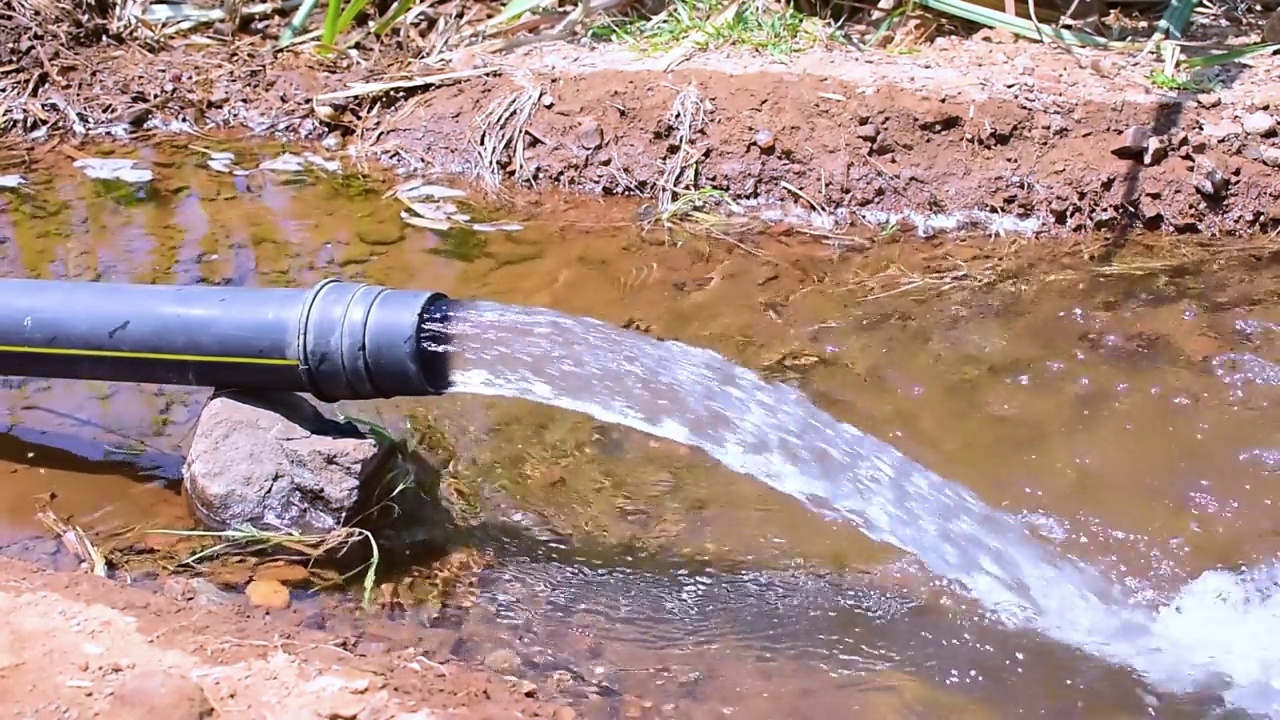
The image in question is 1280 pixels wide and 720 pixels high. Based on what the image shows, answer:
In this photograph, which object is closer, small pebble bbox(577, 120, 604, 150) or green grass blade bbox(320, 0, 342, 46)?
small pebble bbox(577, 120, 604, 150)

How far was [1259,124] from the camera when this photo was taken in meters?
3.88

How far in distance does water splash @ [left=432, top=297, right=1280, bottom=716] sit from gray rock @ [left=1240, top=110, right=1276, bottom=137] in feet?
7.38

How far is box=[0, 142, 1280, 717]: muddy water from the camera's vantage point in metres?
2.20

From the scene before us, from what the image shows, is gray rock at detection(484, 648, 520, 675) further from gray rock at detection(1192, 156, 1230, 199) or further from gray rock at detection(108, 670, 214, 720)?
gray rock at detection(1192, 156, 1230, 199)

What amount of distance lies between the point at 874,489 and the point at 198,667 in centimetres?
165

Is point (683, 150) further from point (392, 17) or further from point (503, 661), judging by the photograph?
point (503, 661)

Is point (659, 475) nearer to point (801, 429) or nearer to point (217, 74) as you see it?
point (801, 429)

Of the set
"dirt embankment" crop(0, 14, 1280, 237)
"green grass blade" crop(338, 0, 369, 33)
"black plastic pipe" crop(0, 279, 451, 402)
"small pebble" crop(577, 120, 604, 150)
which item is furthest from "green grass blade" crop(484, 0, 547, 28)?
"black plastic pipe" crop(0, 279, 451, 402)

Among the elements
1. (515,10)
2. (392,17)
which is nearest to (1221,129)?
(515,10)

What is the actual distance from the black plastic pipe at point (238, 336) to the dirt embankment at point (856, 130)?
6.92 feet

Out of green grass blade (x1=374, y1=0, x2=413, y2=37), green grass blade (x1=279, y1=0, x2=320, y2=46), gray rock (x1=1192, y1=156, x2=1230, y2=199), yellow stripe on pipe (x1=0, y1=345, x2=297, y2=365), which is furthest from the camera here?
green grass blade (x1=279, y1=0, x2=320, y2=46)

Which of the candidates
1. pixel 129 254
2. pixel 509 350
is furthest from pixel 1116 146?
pixel 129 254

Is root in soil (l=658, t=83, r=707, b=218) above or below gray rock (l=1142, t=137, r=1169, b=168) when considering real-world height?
below

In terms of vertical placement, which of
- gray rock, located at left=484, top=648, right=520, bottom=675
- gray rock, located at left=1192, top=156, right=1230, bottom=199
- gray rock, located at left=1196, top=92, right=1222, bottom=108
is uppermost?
gray rock, located at left=1196, top=92, right=1222, bottom=108
